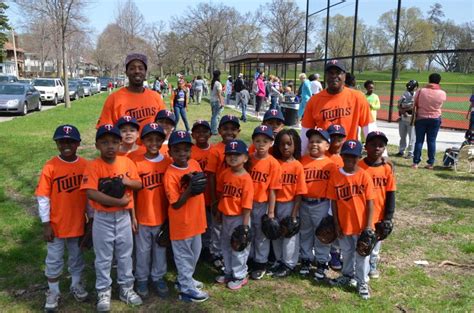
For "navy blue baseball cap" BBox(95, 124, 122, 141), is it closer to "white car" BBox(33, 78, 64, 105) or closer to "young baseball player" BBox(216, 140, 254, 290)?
"young baseball player" BBox(216, 140, 254, 290)

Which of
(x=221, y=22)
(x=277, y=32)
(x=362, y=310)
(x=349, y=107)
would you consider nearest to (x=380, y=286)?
(x=362, y=310)

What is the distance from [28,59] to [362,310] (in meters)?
116

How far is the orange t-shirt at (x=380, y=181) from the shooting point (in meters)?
3.68

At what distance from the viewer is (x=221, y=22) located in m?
64.2

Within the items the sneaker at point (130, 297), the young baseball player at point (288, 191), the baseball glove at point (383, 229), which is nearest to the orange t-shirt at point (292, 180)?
the young baseball player at point (288, 191)

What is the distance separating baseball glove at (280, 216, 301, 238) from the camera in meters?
3.73

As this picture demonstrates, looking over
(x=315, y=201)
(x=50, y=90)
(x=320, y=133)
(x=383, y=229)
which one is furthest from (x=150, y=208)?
(x=50, y=90)

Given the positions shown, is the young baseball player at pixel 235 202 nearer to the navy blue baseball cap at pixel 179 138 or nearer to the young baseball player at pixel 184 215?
the young baseball player at pixel 184 215

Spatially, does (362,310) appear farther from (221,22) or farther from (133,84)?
(221,22)

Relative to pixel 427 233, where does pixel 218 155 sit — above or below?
above

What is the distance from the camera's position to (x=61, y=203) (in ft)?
10.7

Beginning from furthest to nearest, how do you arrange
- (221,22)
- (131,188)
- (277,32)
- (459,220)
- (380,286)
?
(221,22) → (277,32) → (459,220) → (380,286) → (131,188)

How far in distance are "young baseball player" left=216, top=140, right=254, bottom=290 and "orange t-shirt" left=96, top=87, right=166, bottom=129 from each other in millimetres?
914

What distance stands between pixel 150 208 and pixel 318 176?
1.50m
